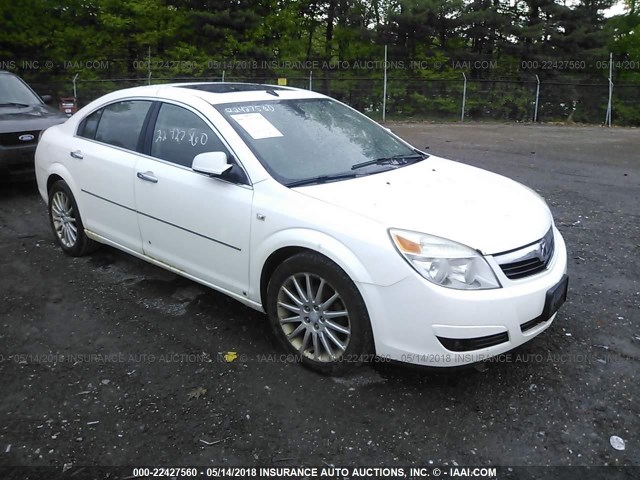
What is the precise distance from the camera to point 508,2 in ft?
90.0

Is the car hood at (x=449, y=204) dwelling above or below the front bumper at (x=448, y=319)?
above

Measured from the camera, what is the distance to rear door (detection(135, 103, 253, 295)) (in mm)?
3666

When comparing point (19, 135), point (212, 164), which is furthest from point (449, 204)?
point (19, 135)

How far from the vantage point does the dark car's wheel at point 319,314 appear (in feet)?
10.3

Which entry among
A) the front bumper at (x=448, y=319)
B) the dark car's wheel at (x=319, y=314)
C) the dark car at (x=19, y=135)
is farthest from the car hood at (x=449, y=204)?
the dark car at (x=19, y=135)

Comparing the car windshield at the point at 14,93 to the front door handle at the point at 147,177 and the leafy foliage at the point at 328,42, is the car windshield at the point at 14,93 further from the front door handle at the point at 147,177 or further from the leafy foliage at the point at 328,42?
the leafy foliage at the point at 328,42

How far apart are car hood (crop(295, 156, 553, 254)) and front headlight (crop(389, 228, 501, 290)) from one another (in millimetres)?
56

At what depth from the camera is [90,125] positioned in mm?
5047

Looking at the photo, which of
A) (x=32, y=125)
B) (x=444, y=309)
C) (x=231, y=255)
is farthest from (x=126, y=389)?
(x=32, y=125)

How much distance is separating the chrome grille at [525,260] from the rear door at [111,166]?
9.04ft

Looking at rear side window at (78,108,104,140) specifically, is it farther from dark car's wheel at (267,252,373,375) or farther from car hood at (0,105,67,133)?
car hood at (0,105,67,133)

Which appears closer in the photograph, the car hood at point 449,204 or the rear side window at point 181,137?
the car hood at point 449,204

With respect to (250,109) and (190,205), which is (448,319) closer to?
(190,205)

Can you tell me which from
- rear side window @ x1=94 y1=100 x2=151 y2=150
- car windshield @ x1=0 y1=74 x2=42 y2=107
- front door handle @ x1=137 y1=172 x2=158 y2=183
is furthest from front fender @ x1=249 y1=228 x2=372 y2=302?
car windshield @ x1=0 y1=74 x2=42 y2=107
